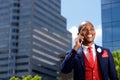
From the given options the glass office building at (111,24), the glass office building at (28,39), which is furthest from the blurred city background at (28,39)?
the glass office building at (111,24)

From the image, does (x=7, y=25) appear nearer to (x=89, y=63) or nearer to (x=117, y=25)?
(x=117, y=25)

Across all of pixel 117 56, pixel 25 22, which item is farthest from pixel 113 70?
pixel 25 22

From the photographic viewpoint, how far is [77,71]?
17.1 ft

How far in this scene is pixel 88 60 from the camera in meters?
5.20

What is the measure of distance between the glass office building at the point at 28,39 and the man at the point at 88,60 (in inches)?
5963

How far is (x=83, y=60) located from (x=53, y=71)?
171 meters

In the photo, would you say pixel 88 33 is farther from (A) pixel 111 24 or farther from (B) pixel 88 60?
(A) pixel 111 24

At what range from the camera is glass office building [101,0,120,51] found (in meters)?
53.8

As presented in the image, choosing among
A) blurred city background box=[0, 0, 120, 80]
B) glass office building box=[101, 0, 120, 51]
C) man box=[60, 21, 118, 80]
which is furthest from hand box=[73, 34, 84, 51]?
blurred city background box=[0, 0, 120, 80]

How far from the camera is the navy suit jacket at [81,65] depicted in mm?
5098

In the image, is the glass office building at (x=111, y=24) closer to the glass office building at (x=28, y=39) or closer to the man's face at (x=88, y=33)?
the man's face at (x=88, y=33)

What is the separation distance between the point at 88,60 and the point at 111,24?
50.7m

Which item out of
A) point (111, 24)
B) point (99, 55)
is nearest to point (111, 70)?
point (99, 55)

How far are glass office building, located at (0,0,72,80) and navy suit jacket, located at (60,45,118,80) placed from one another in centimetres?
15146
